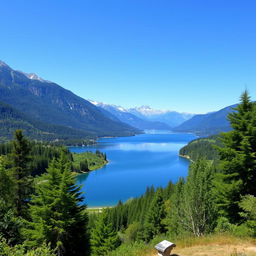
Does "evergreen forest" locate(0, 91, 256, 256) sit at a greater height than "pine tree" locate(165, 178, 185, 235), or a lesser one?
greater

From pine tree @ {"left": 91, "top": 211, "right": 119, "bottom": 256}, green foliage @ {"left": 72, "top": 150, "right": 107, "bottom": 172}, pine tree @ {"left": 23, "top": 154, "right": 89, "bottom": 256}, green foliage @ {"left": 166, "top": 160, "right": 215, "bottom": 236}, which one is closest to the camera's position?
pine tree @ {"left": 23, "top": 154, "right": 89, "bottom": 256}

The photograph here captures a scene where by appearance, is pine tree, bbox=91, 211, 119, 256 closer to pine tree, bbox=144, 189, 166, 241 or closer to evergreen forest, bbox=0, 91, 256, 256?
evergreen forest, bbox=0, 91, 256, 256

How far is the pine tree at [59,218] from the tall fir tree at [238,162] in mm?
11665

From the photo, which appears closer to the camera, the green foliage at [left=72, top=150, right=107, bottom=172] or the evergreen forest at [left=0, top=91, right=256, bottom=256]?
the evergreen forest at [left=0, top=91, right=256, bottom=256]

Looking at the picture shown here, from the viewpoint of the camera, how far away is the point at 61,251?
19.7 m

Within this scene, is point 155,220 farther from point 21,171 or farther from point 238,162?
point 238,162

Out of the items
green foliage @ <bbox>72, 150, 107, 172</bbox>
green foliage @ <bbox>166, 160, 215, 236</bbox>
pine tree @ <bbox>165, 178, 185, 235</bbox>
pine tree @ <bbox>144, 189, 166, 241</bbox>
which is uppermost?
green foliage @ <bbox>166, 160, 215, 236</bbox>

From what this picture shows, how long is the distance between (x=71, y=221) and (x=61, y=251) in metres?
2.74

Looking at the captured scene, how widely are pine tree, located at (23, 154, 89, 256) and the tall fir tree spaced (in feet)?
38.3

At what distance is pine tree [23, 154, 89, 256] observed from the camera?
62.1ft

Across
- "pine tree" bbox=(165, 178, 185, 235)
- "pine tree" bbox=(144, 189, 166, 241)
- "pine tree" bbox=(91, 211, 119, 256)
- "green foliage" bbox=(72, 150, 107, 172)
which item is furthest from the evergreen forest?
"green foliage" bbox=(72, 150, 107, 172)

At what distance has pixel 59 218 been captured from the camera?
19375 mm

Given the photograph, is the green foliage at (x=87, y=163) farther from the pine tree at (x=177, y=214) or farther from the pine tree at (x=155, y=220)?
the pine tree at (x=177, y=214)

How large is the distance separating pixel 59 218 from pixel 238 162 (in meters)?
14.2
